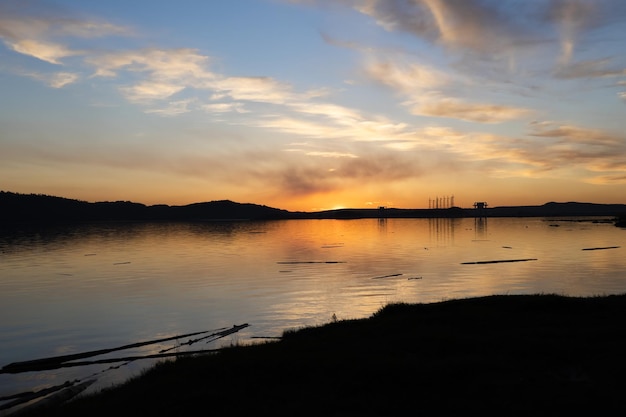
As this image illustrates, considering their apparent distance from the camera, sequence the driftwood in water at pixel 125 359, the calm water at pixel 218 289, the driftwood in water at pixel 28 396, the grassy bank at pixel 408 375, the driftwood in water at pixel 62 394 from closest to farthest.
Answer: the grassy bank at pixel 408 375 < the driftwood in water at pixel 62 394 < the driftwood in water at pixel 28 396 < the driftwood in water at pixel 125 359 < the calm water at pixel 218 289

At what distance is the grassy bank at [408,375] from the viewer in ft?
45.1

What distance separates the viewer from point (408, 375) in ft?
52.1

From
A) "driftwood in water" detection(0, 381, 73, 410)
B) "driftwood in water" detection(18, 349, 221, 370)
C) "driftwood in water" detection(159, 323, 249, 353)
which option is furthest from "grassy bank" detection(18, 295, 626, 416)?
"driftwood in water" detection(159, 323, 249, 353)

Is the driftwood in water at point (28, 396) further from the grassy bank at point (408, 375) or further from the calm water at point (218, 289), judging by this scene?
the grassy bank at point (408, 375)

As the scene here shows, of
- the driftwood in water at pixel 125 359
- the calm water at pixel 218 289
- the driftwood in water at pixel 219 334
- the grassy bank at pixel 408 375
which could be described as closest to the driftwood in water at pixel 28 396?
the calm water at pixel 218 289

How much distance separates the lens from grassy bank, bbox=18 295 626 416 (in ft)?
45.1

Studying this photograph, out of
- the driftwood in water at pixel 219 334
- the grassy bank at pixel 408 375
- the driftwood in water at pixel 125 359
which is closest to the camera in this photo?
the grassy bank at pixel 408 375

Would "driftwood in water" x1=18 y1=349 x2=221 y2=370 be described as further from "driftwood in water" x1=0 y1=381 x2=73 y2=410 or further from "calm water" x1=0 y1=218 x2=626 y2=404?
"driftwood in water" x1=0 y1=381 x2=73 y2=410

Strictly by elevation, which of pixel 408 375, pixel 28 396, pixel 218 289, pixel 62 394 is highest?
pixel 408 375

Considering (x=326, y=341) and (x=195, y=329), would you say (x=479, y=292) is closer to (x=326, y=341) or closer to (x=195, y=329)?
(x=195, y=329)

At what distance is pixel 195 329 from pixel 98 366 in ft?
33.8

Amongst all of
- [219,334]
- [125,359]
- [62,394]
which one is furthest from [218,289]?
[62,394]

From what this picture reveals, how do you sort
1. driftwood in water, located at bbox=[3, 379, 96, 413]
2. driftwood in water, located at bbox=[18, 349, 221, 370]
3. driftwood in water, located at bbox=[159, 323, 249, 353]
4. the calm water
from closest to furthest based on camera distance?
driftwood in water, located at bbox=[3, 379, 96, 413], driftwood in water, located at bbox=[18, 349, 221, 370], driftwood in water, located at bbox=[159, 323, 249, 353], the calm water

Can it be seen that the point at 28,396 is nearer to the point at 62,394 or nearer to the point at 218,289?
the point at 62,394
